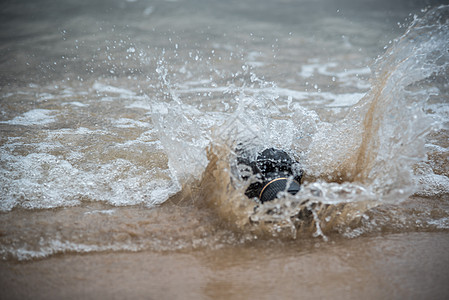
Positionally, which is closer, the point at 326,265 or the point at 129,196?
the point at 326,265

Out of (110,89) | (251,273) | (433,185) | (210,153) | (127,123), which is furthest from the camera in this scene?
(110,89)

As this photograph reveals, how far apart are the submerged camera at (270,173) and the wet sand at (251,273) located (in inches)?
11.4

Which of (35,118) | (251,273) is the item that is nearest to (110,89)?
(35,118)

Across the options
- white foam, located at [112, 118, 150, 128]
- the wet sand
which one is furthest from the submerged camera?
white foam, located at [112, 118, 150, 128]

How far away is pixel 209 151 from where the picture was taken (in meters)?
2.26

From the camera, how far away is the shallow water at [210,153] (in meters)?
1.98

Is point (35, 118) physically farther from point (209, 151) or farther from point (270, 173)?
point (270, 173)

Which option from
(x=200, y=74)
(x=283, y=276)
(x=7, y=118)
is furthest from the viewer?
(x=200, y=74)

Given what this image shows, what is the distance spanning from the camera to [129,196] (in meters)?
2.44

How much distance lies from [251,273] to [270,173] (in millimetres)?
706

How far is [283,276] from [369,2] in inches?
406

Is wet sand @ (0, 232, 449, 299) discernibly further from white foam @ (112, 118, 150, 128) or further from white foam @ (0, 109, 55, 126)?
white foam @ (0, 109, 55, 126)

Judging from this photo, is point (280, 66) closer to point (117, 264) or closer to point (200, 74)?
point (200, 74)

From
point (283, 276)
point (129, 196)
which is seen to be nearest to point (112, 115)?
point (129, 196)
